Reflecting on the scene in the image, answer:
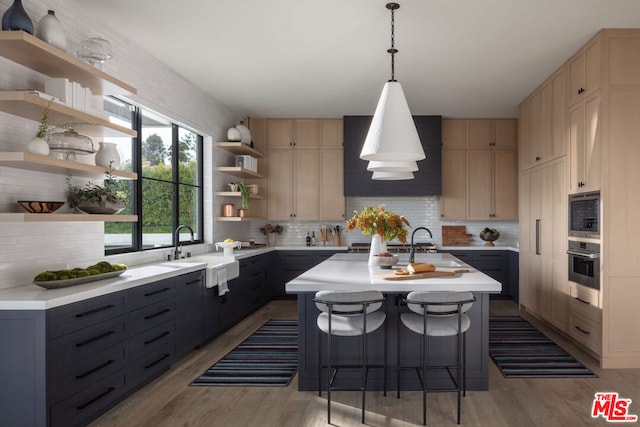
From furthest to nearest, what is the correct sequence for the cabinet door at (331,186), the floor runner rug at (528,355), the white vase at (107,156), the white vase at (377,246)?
the cabinet door at (331,186) → the white vase at (377,246) → the floor runner rug at (528,355) → the white vase at (107,156)

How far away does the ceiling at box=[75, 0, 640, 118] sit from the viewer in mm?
3654

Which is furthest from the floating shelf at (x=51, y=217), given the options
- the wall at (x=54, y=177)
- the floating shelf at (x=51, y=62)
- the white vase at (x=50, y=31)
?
the white vase at (x=50, y=31)

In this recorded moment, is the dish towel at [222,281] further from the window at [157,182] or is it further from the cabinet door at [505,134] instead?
the cabinet door at [505,134]

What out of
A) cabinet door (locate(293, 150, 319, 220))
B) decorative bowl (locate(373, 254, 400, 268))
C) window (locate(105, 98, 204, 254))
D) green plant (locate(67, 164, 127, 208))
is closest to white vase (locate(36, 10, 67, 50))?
green plant (locate(67, 164, 127, 208))

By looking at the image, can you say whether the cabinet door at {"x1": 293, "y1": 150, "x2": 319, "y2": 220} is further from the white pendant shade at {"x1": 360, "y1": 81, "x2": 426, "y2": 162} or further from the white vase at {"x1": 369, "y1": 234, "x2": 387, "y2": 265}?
the white pendant shade at {"x1": 360, "y1": 81, "x2": 426, "y2": 162}

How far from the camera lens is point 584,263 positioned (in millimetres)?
4395

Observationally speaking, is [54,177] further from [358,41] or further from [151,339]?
[358,41]

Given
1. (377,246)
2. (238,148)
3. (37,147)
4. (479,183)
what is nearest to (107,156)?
(37,147)

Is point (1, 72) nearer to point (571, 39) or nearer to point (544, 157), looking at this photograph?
point (571, 39)

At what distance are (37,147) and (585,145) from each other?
4539 mm

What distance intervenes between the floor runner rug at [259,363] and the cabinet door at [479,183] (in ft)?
12.7

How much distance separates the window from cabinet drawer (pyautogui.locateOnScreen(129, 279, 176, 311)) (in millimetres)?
736

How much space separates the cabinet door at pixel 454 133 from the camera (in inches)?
300

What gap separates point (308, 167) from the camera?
25.3 feet
